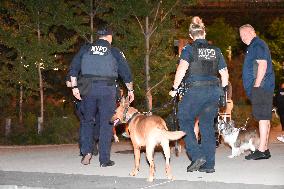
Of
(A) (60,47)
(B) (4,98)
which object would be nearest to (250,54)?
(A) (60,47)

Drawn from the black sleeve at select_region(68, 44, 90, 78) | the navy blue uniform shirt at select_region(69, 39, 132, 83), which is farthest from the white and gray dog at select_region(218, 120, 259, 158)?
the black sleeve at select_region(68, 44, 90, 78)

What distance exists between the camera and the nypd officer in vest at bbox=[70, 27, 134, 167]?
408 inches

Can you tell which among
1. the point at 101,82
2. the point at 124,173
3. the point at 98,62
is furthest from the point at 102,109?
the point at 124,173

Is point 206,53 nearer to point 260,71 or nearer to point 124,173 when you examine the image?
point 260,71

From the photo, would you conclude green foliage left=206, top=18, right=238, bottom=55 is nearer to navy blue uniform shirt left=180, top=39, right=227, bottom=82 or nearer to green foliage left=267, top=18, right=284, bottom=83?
green foliage left=267, top=18, right=284, bottom=83

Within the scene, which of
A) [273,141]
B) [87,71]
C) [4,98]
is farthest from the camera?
[4,98]

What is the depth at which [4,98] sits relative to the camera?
65.8ft

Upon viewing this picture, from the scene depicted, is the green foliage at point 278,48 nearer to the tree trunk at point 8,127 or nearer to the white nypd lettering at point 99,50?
the tree trunk at point 8,127

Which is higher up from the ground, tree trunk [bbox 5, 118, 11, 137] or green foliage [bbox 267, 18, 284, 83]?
green foliage [bbox 267, 18, 284, 83]

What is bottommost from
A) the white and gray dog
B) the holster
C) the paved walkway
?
the paved walkway

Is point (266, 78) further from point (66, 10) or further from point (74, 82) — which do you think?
point (66, 10)

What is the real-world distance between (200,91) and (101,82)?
1733 mm

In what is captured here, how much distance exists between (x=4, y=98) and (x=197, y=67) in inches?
461

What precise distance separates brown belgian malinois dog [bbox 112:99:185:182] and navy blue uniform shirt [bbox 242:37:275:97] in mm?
1910
